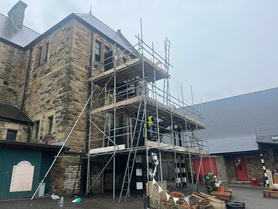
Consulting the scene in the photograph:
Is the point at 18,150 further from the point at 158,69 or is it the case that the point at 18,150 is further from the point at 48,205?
the point at 158,69

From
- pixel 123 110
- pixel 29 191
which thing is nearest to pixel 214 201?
pixel 123 110

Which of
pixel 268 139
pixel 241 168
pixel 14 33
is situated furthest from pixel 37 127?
pixel 268 139

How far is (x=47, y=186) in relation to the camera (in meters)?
9.88

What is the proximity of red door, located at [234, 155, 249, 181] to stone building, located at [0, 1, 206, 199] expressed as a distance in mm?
6594

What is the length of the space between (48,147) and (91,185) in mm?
3050

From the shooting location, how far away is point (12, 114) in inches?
496

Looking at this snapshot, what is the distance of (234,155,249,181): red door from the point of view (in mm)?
18461

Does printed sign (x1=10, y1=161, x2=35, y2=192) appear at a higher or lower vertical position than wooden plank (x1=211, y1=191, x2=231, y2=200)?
higher

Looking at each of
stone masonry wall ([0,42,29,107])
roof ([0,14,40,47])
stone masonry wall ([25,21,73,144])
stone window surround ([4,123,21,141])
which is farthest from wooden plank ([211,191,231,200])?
roof ([0,14,40,47])

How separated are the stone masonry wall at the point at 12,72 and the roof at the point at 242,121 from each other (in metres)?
15.3

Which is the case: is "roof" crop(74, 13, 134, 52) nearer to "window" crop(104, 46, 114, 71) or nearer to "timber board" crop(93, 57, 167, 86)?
"window" crop(104, 46, 114, 71)

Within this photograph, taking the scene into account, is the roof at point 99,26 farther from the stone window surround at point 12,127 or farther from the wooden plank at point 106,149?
the wooden plank at point 106,149

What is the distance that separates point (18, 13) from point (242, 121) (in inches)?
953

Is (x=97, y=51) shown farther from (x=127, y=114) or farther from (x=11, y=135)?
(x=11, y=135)
